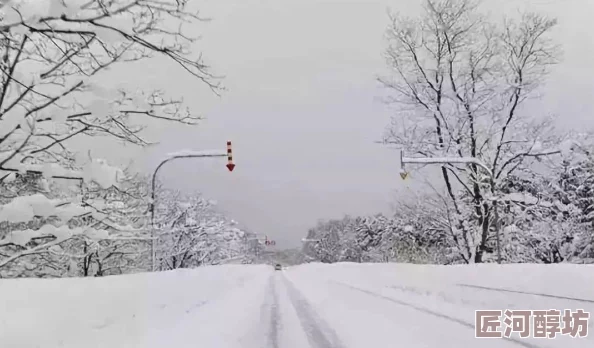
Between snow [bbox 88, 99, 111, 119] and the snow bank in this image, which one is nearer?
snow [bbox 88, 99, 111, 119]

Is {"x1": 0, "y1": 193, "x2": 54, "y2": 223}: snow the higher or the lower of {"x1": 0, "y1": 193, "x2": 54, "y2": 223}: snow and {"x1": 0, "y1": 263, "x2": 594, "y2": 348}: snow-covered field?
the higher

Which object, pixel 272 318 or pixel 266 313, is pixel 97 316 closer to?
pixel 272 318

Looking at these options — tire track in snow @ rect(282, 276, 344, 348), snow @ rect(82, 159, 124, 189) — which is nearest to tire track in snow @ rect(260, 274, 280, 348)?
tire track in snow @ rect(282, 276, 344, 348)

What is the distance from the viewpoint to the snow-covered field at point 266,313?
8.12 meters

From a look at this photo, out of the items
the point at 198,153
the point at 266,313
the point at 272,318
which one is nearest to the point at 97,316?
the point at 272,318

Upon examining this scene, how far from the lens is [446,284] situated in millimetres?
19438

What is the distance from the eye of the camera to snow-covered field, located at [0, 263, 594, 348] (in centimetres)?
812

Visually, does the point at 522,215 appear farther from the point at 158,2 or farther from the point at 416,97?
the point at 158,2

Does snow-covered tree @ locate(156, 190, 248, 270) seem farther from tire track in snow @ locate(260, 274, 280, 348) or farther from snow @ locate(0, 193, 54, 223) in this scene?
snow @ locate(0, 193, 54, 223)

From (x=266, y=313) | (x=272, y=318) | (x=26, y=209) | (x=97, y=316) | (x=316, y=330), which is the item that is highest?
(x=26, y=209)

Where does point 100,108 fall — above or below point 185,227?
above

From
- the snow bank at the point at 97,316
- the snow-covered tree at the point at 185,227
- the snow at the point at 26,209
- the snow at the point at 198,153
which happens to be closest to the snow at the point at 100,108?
the snow at the point at 26,209

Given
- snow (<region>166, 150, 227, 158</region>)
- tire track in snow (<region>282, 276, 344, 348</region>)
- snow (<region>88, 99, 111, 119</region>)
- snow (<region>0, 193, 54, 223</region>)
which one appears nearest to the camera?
snow (<region>0, 193, 54, 223</region>)

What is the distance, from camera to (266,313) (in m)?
14.0
